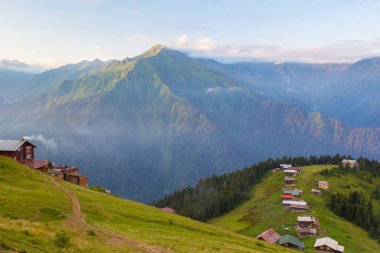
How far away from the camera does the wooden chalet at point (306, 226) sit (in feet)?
412

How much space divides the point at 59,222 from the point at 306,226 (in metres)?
105

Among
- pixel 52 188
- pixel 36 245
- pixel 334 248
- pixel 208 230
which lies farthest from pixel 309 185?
pixel 36 245

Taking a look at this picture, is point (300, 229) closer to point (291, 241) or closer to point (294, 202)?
point (291, 241)

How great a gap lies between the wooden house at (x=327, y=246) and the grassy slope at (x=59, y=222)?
56.3m

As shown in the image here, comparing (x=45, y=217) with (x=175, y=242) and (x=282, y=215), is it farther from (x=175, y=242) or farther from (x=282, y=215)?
(x=282, y=215)

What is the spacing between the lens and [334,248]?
104375 mm

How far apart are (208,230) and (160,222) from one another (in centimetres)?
942

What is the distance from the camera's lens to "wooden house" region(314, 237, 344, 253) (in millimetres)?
105181

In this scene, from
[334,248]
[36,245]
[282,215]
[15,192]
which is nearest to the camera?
[36,245]

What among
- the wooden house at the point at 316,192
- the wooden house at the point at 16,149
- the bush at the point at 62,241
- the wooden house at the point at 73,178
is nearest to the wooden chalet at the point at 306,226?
the wooden house at the point at 316,192

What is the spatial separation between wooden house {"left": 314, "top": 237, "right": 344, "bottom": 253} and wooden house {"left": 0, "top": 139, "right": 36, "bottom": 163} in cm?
7897

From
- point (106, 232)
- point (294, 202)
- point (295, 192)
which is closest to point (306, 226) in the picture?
point (294, 202)

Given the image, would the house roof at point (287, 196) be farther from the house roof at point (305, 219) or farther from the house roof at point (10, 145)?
the house roof at point (10, 145)

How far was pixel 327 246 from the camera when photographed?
106188 millimetres
